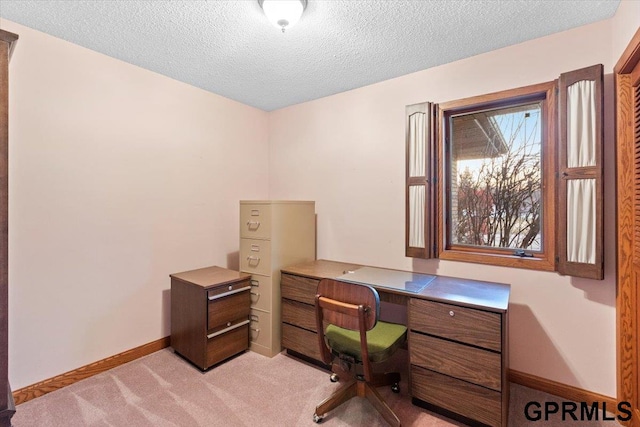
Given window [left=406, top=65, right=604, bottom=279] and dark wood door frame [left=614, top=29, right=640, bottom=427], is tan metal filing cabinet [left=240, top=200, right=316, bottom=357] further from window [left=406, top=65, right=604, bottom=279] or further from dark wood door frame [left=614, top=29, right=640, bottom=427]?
dark wood door frame [left=614, top=29, right=640, bottom=427]

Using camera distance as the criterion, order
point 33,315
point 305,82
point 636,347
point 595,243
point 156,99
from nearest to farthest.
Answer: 1. point 636,347
2. point 595,243
3. point 33,315
4. point 156,99
5. point 305,82

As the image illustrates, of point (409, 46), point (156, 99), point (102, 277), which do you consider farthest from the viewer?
point (156, 99)

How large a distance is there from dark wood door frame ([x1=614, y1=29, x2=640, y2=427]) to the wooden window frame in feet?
1.04

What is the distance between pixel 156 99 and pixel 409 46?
7.05ft

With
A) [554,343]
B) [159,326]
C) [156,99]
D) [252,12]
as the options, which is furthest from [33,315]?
[554,343]

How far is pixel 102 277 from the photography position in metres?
2.28

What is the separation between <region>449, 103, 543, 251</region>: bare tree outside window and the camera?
7.07ft

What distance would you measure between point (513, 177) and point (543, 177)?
0.62 ft

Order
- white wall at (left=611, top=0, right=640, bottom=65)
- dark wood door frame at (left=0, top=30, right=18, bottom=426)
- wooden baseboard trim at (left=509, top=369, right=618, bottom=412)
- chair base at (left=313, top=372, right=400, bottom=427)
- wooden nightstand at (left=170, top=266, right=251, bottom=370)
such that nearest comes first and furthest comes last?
dark wood door frame at (left=0, top=30, right=18, bottom=426) < white wall at (left=611, top=0, right=640, bottom=65) < chair base at (left=313, top=372, right=400, bottom=427) < wooden baseboard trim at (left=509, top=369, right=618, bottom=412) < wooden nightstand at (left=170, top=266, right=251, bottom=370)

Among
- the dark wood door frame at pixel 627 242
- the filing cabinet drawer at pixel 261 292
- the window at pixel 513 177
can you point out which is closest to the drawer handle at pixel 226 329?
the filing cabinet drawer at pixel 261 292

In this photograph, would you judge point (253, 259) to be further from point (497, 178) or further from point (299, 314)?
point (497, 178)

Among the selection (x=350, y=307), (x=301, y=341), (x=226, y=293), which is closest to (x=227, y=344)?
(x=226, y=293)

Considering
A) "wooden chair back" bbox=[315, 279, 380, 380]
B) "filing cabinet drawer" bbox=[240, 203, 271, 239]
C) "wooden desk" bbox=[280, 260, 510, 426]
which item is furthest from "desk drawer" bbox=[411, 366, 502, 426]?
"filing cabinet drawer" bbox=[240, 203, 271, 239]

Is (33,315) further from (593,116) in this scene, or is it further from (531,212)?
(593,116)
